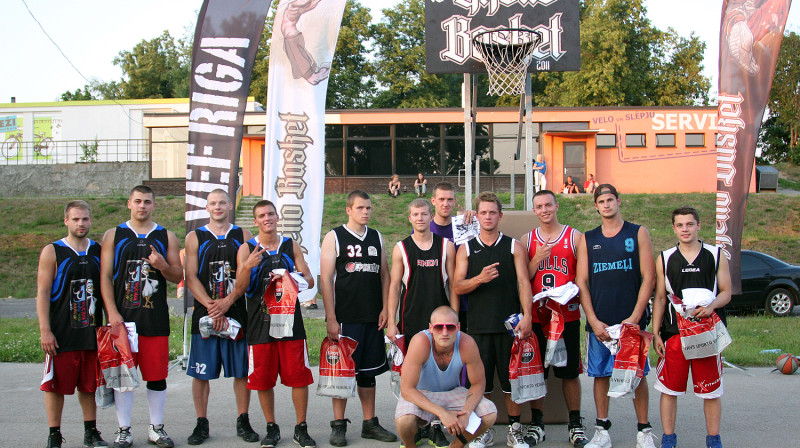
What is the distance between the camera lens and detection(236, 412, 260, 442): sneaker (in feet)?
18.7

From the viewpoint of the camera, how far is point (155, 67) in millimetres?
52781

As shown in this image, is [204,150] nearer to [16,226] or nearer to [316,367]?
[316,367]

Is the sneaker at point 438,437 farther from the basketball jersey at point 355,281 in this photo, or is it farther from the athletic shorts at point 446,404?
the basketball jersey at point 355,281

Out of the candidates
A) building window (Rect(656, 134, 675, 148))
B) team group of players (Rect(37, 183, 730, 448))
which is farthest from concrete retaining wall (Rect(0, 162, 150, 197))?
team group of players (Rect(37, 183, 730, 448))

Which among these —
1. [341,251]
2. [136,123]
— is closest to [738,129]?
[341,251]

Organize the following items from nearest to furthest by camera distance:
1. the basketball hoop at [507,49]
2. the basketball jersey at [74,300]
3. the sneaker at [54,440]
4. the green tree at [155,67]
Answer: the sneaker at [54,440] → the basketball jersey at [74,300] → the basketball hoop at [507,49] → the green tree at [155,67]

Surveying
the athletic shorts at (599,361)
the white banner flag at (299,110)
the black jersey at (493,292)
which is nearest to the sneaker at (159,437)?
the black jersey at (493,292)

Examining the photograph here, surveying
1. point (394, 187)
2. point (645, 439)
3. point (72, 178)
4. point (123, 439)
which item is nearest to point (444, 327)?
point (645, 439)

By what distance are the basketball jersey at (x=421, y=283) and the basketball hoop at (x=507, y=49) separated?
6.31 metres

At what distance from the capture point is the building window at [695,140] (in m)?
32.0

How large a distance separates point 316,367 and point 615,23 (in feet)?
112

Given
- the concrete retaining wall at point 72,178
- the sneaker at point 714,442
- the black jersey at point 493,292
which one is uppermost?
the concrete retaining wall at point 72,178

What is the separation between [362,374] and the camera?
5859mm

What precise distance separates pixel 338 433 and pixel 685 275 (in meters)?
3.07
